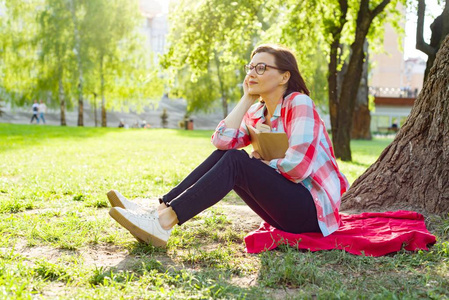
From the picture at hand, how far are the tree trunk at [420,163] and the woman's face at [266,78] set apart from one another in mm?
1525

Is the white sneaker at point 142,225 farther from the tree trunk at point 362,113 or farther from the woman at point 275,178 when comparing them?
the tree trunk at point 362,113

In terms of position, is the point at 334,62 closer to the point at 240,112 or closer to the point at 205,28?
the point at 205,28

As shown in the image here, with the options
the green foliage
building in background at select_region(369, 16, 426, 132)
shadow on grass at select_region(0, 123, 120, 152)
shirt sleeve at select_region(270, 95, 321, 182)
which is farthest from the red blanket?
building in background at select_region(369, 16, 426, 132)

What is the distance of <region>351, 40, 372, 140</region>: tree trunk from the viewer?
25938 millimetres

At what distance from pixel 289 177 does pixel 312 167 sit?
171mm

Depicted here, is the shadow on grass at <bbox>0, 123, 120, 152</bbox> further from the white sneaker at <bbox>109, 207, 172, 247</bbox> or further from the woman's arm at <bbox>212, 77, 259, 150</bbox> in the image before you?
the white sneaker at <bbox>109, 207, 172, 247</bbox>

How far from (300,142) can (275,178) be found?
0.96ft

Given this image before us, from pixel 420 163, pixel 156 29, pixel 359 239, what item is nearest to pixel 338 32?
pixel 420 163

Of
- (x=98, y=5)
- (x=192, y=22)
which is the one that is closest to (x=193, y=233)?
(x=192, y=22)

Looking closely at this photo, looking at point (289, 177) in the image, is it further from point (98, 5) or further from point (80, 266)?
point (98, 5)

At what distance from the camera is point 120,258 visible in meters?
3.29

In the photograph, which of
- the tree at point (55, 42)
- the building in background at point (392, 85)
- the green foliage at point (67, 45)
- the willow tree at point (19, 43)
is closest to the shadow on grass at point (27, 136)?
the tree at point (55, 42)

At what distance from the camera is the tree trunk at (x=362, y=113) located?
85.1ft

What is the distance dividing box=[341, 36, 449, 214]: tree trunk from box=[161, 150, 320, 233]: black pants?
51.7 inches
